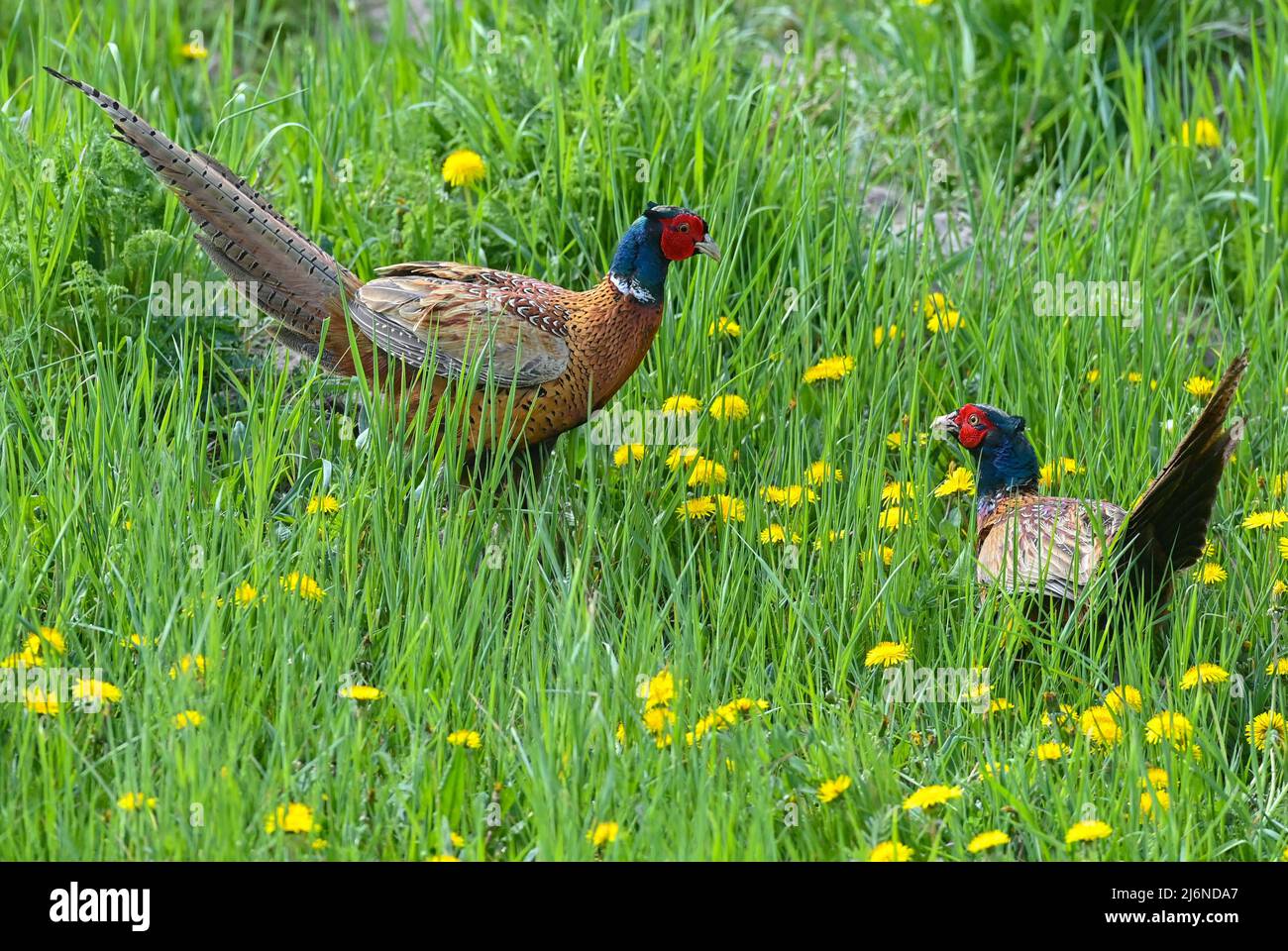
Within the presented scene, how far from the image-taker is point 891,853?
311 centimetres

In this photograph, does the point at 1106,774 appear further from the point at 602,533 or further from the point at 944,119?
the point at 944,119

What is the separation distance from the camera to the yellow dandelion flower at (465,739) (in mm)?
3344

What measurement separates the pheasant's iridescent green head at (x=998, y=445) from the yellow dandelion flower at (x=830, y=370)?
44 cm

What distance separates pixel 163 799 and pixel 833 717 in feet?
4.74

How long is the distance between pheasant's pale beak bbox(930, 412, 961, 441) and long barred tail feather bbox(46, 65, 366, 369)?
1684 mm

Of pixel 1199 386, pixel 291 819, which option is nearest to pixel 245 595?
pixel 291 819

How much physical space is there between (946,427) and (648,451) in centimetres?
85

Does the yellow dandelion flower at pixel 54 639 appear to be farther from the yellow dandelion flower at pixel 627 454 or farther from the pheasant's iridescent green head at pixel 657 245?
the pheasant's iridescent green head at pixel 657 245

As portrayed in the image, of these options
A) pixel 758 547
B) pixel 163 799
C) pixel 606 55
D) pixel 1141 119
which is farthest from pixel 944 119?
pixel 163 799

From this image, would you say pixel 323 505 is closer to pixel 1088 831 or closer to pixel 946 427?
pixel 946 427

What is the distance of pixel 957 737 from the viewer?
3.64 meters

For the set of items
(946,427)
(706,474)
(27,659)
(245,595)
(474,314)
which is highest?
(474,314)

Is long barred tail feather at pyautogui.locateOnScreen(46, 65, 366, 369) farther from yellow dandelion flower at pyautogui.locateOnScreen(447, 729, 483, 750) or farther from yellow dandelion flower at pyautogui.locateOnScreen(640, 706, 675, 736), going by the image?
yellow dandelion flower at pyautogui.locateOnScreen(640, 706, 675, 736)

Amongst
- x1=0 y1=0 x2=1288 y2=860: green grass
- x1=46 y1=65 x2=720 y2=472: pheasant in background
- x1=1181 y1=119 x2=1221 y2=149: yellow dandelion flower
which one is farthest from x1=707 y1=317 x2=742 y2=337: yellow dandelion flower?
x1=1181 y1=119 x2=1221 y2=149: yellow dandelion flower
